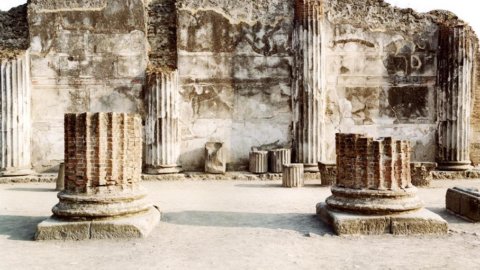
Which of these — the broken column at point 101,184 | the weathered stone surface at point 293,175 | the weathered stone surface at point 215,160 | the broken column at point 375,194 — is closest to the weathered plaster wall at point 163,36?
the weathered stone surface at point 215,160

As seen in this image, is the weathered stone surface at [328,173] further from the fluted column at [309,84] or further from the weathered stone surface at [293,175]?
the fluted column at [309,84]

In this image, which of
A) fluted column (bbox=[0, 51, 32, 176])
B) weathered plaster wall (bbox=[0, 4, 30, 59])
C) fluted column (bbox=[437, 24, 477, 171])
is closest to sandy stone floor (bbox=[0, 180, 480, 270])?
fluted column (bbox=[0, 51, 32, 176])

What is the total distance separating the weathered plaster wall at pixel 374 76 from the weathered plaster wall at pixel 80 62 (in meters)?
5.24

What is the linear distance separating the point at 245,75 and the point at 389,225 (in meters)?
7.32

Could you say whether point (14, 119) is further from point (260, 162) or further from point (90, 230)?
point (90, 230)

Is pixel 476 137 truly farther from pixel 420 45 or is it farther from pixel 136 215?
pixel 136 215

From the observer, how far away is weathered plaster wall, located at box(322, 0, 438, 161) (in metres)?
12.3

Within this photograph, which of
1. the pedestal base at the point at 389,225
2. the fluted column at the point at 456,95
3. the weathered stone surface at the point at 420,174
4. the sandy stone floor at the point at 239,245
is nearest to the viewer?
the sandy stone floor at the point at 239,245

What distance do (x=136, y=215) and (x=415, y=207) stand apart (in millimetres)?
3579

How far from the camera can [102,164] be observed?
5.71m

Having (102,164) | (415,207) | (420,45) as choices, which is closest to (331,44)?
(420,45)

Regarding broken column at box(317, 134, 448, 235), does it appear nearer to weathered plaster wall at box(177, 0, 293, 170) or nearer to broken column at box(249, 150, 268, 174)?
broken column at box(249, 150, 268, 174)

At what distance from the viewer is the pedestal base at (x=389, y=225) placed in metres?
5.46

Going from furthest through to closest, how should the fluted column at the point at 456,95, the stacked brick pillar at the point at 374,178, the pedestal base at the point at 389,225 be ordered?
1. the fluted column at the point at 456,95
2. the stacked brick pillar at the point at 374,178
3. the pedestal base at the point at 389,225
